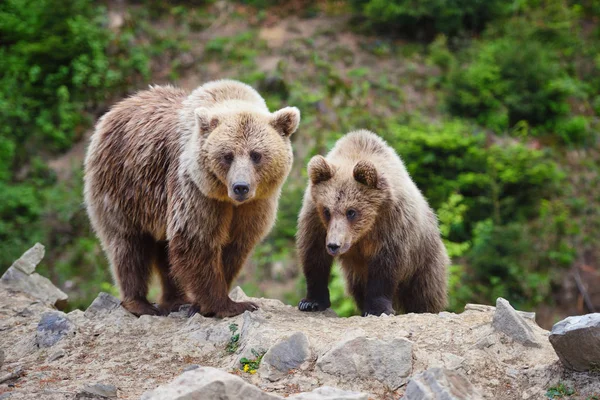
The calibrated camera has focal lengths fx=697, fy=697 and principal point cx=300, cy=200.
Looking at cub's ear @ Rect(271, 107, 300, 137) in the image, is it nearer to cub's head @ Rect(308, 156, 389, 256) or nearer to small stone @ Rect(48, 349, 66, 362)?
cub's head @ Rect(308, 156, 389, 256)

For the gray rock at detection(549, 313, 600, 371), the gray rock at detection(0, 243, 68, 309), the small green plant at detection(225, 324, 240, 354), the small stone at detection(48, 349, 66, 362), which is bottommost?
the gray rock at detection(0, 243, 68, 309)

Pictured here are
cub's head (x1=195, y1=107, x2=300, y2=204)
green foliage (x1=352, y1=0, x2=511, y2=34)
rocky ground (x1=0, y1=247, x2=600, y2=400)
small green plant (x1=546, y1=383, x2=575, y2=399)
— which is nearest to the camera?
rocky ground (x1=0, y1=247, x2=600, y2=400)

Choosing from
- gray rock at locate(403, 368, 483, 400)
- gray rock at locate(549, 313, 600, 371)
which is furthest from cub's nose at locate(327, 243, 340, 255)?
gray rock at locate(549, 313, 600, 371)

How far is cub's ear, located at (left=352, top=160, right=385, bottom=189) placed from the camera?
5.73 m

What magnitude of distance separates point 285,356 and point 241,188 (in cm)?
126

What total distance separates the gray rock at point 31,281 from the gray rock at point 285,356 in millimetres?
3125

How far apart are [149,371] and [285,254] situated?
725 centimetres

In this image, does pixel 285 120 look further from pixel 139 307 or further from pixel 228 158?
pixel 139 307

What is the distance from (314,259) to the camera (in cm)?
614

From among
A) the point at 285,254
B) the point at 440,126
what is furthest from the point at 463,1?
the point at 285,254

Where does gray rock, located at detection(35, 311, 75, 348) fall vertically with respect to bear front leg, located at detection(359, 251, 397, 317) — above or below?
below

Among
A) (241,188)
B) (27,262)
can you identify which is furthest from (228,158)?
(27,262)

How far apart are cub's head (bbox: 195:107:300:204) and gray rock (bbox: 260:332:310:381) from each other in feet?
3.69

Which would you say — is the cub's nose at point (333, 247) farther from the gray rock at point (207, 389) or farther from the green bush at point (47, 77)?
the green bush at point (47, 77)
